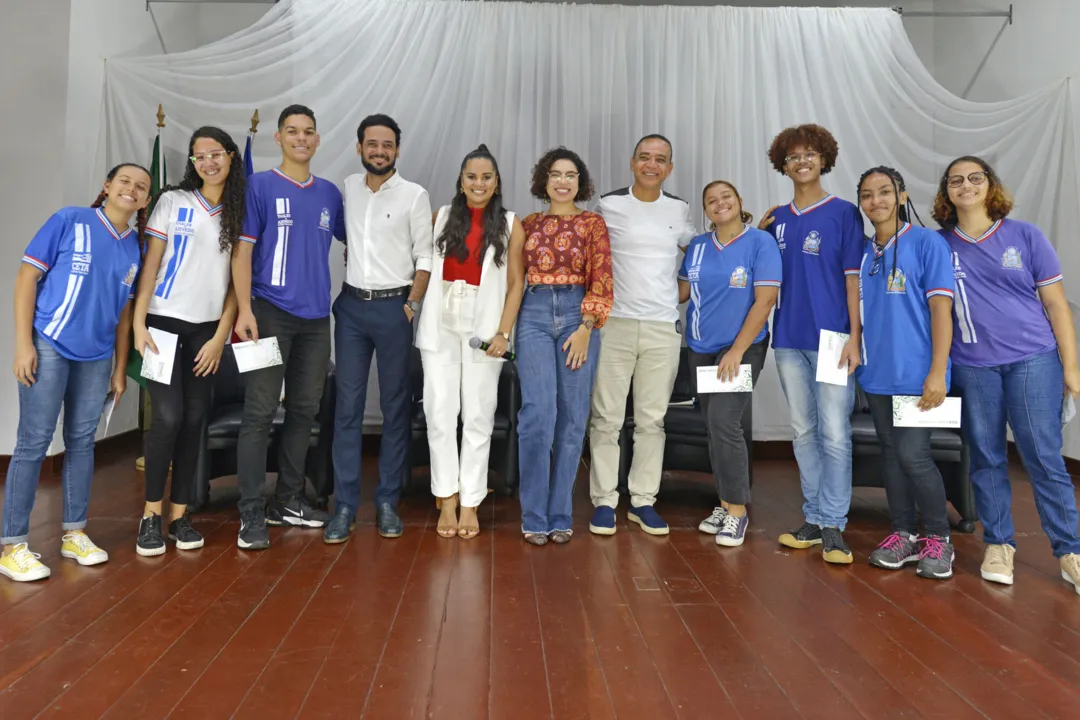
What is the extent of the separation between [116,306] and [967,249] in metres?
2.80

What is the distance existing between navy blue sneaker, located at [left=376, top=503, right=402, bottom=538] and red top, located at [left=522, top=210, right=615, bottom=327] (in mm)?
1041

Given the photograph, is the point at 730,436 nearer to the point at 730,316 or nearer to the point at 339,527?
the point at 730,316

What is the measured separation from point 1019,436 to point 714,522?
1.13 m

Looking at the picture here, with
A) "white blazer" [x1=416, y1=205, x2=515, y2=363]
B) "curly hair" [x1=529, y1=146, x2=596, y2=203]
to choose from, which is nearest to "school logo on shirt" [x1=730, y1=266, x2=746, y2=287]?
"curly hair" [x1=529, y1=146, x2=596, y2=203]

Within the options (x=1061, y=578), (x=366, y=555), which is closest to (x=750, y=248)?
(x=1061, y=578)

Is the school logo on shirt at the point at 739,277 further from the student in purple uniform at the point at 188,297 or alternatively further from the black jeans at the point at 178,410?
the black jeans at the point at 178,410

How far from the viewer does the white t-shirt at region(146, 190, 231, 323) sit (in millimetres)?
2426

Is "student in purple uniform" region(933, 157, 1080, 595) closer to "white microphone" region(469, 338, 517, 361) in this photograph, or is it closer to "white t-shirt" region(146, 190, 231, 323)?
"white microphone" region(469, 338, 517, 361)

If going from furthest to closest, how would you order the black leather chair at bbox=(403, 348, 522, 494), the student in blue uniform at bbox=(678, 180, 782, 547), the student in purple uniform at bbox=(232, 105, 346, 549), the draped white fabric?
the draped white fabric → the black leather chair at bbox=(403, 348, 522, 494) → the student in blue uniform at bbox=(678, 180, 782, 547) → the student in purple uniform at bbox=(232, 105, 346, 549)

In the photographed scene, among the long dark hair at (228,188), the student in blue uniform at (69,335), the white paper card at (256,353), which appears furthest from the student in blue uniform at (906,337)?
the student in blue uniform at (69,335)

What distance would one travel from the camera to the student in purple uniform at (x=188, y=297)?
243 cm

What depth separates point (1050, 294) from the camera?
2273 mm

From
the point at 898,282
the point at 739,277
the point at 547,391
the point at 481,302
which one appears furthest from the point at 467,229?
the point at 898,282

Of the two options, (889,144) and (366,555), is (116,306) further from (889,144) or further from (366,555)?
(889,144)
